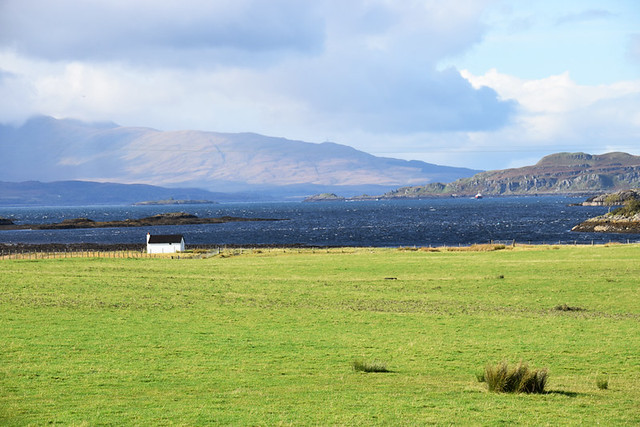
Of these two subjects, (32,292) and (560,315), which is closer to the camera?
(560,315)

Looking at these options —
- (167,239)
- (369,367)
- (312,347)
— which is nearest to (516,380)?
(369,367)

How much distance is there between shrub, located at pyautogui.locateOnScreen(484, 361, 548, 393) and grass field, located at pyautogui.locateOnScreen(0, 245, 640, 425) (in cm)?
49

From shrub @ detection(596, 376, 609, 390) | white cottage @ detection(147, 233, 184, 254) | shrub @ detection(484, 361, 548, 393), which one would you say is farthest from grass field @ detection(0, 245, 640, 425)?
white cottage @ detection(147, 233, 184, 254)

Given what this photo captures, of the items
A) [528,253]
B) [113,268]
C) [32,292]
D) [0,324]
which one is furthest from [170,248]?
[0,324]

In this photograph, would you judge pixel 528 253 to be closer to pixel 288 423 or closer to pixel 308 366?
pixel 308 366

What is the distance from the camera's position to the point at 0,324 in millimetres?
27312

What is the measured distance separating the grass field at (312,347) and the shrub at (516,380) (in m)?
0.49

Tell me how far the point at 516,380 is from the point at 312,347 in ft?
27.8

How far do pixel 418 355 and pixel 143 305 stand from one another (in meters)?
16.8

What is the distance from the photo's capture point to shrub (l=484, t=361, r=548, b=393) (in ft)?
54.2

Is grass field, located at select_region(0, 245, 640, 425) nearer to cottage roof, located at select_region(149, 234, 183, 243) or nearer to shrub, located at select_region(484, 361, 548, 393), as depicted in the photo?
shrub, located at select_region(484, 361, 548, 393)

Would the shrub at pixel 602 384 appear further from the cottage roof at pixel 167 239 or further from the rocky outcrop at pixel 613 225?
the rocky outcrop at pixel 613 225

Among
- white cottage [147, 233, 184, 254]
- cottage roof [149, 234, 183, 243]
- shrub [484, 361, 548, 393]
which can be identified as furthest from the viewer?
cottage roof [149, 234, 183, 243]

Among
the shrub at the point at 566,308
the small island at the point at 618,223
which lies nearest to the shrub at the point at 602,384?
the shrub at the point at 566,308
